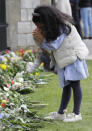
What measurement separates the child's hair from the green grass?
867 mm

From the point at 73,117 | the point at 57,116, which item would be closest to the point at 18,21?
the point at 57,116

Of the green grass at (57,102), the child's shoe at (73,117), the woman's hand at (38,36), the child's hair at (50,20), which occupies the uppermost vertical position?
the child's hair at (50,20)

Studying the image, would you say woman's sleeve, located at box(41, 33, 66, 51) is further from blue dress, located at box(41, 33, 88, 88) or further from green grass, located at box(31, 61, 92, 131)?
green grass, located at box(31, 61, 92, 131)

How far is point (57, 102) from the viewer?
616 centimetres

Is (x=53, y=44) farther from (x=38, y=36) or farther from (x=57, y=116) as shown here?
(x=57, y=116)

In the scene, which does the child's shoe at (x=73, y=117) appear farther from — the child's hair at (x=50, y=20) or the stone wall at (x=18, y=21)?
the stone wall at (x=18, y=21)

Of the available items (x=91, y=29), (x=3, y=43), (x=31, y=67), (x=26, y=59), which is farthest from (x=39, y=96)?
(x=91, y=29)

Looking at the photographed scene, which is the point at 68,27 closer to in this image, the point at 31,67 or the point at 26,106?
the point at 31,67

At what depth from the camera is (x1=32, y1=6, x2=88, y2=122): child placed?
503 cm

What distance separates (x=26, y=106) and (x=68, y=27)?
41.3 inches

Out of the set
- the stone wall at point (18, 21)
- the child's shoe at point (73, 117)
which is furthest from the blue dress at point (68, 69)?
the stone wall at point (18, 21)

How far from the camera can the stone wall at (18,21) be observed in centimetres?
923

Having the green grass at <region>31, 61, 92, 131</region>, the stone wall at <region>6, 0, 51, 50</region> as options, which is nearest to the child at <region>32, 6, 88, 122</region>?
the green grass at <region>31, 61, 92, 131</region>

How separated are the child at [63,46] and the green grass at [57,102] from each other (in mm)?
144
